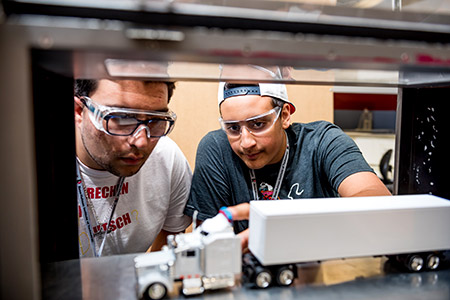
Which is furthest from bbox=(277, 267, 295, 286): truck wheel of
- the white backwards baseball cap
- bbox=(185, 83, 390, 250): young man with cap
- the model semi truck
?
the white backwards baseball cap

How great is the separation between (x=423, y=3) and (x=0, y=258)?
1074 millimetres

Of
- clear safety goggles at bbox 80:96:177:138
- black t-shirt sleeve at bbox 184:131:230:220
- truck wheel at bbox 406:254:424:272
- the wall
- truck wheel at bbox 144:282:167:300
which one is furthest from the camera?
the wall

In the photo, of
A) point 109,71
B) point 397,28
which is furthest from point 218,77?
point 397,28

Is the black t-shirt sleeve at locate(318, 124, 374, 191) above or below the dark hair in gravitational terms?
below

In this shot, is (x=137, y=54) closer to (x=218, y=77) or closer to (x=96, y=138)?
(x=218, y=77)

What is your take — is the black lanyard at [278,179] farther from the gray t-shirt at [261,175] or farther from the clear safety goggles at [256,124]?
the clear safety goggles at [256,124]

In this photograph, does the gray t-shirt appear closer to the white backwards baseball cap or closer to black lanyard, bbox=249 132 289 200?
black lanyard, bbox=249 132 289 200

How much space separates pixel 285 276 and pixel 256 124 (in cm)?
92

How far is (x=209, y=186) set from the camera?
5.90 ft

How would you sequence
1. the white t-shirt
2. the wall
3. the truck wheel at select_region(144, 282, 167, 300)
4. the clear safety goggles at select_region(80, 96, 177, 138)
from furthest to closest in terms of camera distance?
the wall → the white t-shirt → the clear safety goggles at select_region(80, 96, 177, 138) → the truck wheel at select_region(144, 282, 167, 300)

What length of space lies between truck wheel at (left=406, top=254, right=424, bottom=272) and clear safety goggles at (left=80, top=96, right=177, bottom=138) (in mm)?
1039

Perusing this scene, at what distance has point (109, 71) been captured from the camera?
→ 903 mm

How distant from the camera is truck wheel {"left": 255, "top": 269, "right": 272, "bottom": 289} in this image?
885 millimetres

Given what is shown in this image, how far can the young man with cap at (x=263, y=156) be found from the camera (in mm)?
1653
